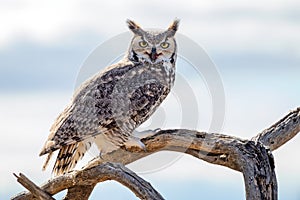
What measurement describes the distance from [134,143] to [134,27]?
57.8 inches

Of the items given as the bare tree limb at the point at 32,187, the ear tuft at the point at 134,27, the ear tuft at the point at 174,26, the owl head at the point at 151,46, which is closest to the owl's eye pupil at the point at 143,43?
the owl head at the point at 151,46

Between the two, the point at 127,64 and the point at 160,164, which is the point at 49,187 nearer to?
the point at 160,164

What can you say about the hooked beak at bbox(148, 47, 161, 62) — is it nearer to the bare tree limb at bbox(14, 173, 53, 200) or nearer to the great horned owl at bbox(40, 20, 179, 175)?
the great horned owl at bbox(40, 20, 179, 175)

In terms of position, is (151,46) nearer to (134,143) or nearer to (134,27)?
(134,27)

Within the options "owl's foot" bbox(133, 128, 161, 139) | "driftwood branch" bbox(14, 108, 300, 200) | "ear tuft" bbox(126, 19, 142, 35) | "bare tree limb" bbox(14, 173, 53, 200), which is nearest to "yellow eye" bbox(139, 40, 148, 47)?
"ear tuft" bbox(126, 19, 142, 35)

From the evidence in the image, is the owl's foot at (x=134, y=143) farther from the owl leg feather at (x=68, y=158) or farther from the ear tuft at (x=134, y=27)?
the ear tuft at (x=134, y=27)

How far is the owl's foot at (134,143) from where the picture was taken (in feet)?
24.8

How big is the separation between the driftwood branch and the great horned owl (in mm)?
276

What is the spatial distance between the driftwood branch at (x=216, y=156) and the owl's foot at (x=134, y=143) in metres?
0.04

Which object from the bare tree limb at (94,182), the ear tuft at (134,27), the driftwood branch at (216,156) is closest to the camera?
the bare tree limb at (94,182)

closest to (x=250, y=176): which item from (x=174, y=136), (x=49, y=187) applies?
(x=174, y=136)

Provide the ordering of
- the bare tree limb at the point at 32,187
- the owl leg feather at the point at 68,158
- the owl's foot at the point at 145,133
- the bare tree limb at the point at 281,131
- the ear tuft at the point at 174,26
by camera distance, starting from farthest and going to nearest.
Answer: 1. the ear tuft at the point at 174,26
2. the owl leg feather at the point at 68,158
3. the owl's foot at the point at 145,133
4. the bare tree limb at the point at 281,131
5. the bare tree limb at the point at 32,187

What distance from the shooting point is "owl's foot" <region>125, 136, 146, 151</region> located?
7547mm

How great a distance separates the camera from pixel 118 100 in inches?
318
